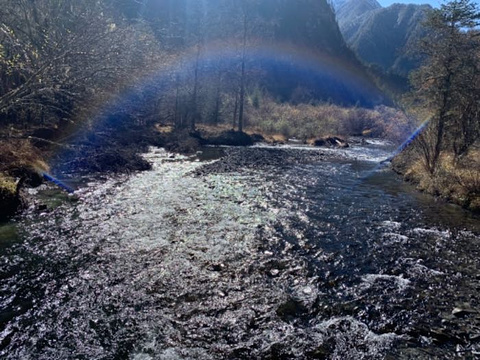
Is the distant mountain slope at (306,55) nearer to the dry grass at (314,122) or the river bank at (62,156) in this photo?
the dry grass at (314,122)

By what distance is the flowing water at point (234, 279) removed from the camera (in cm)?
501

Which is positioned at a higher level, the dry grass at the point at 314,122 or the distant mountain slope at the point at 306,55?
the distant mountain slope at the point at 306,55

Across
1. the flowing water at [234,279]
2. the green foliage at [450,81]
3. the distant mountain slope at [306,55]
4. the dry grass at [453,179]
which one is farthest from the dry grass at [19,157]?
the distant mountain slope at [306,55]

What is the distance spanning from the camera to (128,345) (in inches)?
191

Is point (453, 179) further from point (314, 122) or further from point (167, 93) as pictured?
point (314, 122)

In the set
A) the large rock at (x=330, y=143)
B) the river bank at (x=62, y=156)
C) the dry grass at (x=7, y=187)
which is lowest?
the large rock at (x=330, y=143)

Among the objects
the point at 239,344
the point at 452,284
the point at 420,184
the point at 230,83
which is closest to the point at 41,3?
the point at 239,344

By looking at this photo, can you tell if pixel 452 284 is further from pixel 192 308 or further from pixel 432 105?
pixel 432 105

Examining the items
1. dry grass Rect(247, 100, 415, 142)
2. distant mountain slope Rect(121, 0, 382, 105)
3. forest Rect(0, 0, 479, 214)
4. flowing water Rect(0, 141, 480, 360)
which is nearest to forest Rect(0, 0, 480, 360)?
flowing water Rect(0, 141, 480, 360)

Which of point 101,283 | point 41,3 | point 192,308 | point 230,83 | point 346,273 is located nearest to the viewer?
point 192,308

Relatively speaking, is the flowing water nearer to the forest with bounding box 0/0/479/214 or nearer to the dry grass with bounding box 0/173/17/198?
the dry grass with bounding box 0/173/17/198

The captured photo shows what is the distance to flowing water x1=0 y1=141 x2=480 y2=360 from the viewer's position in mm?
5008

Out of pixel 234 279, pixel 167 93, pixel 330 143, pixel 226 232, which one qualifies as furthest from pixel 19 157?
pixel 330 143

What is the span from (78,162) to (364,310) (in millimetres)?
16824
